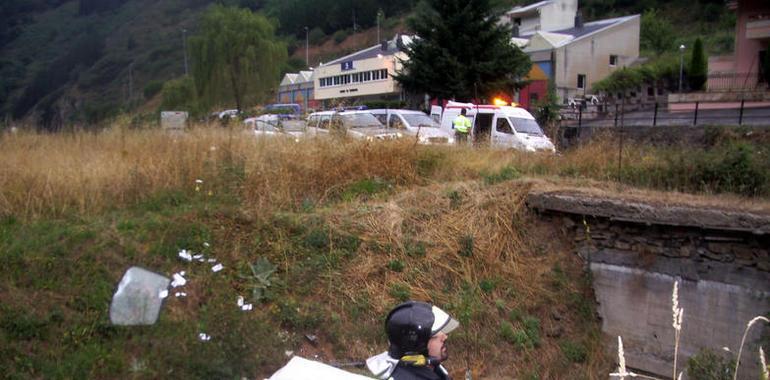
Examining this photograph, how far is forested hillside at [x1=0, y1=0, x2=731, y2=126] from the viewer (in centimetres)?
2112

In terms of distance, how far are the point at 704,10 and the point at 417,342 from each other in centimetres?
6102

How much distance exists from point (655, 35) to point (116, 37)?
141 feet

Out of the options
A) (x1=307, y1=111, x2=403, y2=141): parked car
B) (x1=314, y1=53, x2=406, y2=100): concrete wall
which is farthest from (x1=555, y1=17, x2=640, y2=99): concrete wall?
(x1=307, y1=111, x2=403, y2=141): parked car


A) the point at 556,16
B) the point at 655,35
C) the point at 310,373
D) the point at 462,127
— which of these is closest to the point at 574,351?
the point at 310,373

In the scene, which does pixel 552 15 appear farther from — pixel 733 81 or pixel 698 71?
pixel 733 81

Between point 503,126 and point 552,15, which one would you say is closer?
point 503,126

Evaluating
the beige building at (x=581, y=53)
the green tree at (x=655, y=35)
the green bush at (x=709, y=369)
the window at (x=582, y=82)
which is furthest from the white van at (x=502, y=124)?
the green tree at (x=655, y=35)

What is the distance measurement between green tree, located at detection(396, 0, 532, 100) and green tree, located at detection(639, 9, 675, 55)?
27.6m

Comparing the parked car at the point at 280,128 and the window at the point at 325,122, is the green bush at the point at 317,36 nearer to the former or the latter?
the parked car at the point at 280,128

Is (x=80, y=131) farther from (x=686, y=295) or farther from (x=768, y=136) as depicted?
(x=768, y=136)

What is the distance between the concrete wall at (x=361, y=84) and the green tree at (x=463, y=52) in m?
14.4

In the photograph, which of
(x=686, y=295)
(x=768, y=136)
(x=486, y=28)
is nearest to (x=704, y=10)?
(x=486, y=28)

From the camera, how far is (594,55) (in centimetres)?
4059

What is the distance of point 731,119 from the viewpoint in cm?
1977
